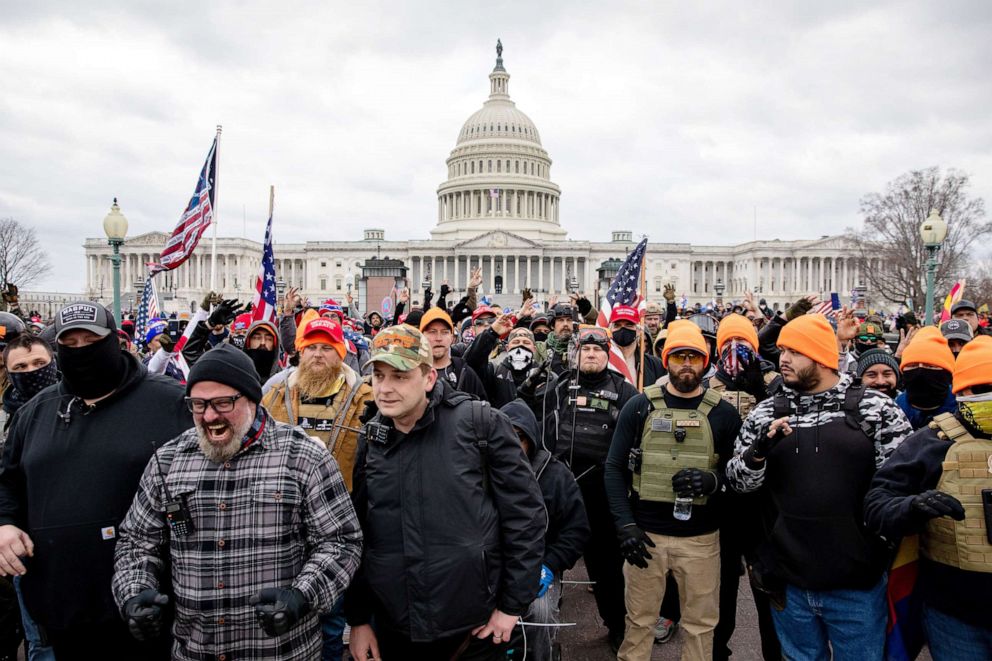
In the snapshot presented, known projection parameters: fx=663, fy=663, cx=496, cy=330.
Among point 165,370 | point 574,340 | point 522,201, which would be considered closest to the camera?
point 574,340

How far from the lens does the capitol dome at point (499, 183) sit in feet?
313

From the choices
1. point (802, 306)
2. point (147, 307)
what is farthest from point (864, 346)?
point (147, 307)

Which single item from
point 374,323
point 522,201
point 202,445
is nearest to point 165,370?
point 202,445

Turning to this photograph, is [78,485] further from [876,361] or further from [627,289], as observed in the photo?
[627,289]

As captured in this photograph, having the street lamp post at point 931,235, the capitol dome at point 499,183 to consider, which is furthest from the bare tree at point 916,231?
the capitol dome at point 499,183

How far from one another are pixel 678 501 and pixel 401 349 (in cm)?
207

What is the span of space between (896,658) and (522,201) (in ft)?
313

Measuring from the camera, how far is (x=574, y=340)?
537cm

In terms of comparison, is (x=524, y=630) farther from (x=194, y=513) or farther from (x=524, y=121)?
(x=524, y=121)

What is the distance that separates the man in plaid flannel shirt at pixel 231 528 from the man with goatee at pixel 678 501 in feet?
6.25

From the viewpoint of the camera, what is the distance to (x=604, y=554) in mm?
5055

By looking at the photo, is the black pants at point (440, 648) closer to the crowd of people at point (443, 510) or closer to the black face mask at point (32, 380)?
the crowd of people at point (443, 510)

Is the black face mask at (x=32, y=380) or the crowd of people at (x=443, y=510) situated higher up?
the black face mask at (x=32, y=380)

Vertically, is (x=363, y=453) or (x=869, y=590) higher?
(x=363, y=453)
